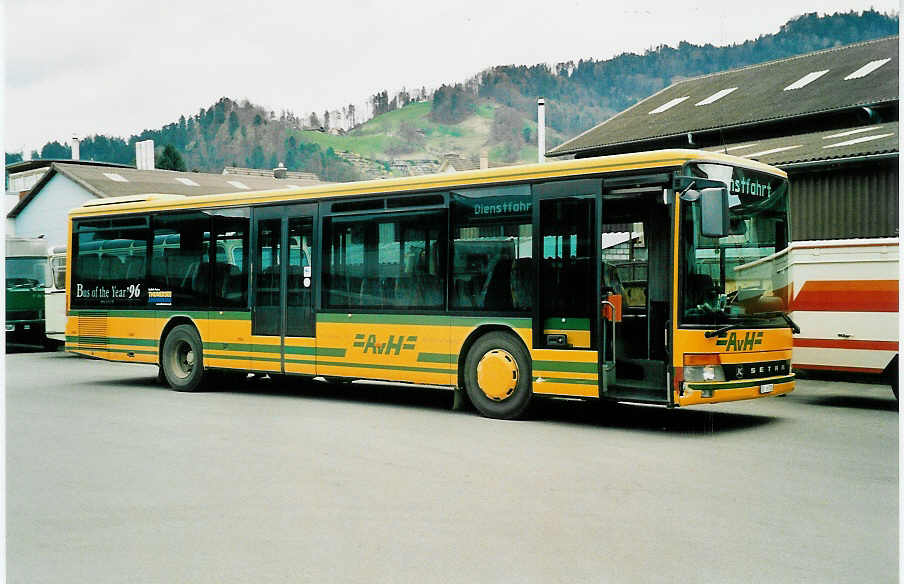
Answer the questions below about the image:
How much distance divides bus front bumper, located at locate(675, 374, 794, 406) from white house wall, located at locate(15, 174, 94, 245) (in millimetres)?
43572

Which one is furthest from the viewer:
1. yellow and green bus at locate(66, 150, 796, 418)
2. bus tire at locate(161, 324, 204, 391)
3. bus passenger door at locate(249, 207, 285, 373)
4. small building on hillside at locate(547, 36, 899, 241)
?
small building on hillside at locate(547, 36, 899, 241)

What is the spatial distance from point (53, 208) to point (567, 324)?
45.7 metres

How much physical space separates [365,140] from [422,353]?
110ft

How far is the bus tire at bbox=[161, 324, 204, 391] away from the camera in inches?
613

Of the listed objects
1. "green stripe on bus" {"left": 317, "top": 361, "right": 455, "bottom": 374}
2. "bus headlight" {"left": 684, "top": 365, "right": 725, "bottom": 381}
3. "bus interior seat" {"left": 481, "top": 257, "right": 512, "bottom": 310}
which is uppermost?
"bus interior seat" {"left": 481, "top": 257, "right": 512, "bottom": 310}

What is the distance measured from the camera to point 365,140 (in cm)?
4506

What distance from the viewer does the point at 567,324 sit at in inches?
449

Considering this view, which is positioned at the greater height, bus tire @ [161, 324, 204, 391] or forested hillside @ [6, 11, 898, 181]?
forested hillside @ [6, 11, 898, 181]

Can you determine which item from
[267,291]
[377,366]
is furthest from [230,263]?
[377,366]

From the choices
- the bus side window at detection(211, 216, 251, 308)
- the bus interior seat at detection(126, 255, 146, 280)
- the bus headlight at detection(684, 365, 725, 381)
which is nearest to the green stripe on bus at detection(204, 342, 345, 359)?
the bus side window at detection(211, 216, 251, 308)

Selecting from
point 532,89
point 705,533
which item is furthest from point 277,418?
point 532,89

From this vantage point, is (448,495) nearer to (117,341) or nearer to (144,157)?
(117,341)

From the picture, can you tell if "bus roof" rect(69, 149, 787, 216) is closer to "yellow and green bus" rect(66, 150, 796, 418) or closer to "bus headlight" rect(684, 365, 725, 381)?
"yellow and green bus" rect(66, 150, 796, 418)

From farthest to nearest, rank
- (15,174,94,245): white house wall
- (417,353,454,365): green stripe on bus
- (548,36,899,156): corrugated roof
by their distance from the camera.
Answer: (15,174,94,245): white house wall < (548,36,899,156): corrugated roof < (417,353,454,365): green stripe on bus
